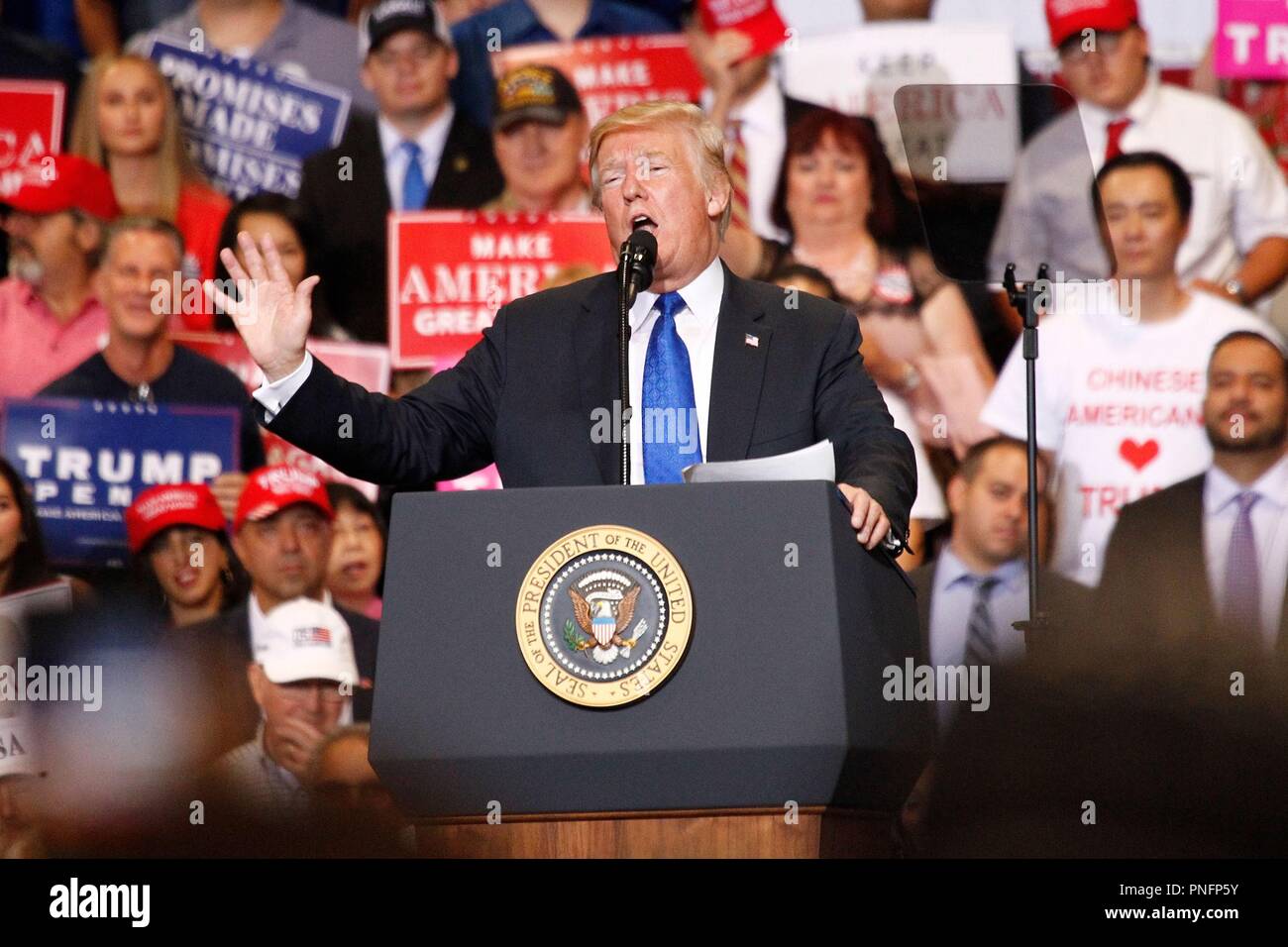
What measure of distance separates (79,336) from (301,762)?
1512 mm

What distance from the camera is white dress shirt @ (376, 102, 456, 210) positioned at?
5.54m


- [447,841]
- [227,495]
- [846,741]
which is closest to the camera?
[846,741]

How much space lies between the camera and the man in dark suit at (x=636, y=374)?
255cm

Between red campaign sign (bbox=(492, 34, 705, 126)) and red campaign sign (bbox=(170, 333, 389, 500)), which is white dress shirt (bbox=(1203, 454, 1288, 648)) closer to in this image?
red campaign sign (bbox=(492, 34, 705, 126))

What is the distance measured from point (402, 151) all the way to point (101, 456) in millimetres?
1286

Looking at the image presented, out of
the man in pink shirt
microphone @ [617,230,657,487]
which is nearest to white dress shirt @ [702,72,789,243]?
the man in pink shirt

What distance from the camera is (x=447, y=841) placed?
2260 mm

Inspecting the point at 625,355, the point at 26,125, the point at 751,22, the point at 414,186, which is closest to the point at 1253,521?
the point at 751,22

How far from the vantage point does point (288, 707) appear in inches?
199

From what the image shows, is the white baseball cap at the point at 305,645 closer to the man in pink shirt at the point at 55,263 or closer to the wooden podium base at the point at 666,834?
the man in pink shirt at the point at 55,263

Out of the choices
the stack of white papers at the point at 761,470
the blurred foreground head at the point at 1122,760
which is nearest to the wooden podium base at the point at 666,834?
the stack of white papers at the point at 761,470

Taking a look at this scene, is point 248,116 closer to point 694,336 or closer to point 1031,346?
point 1031,346
